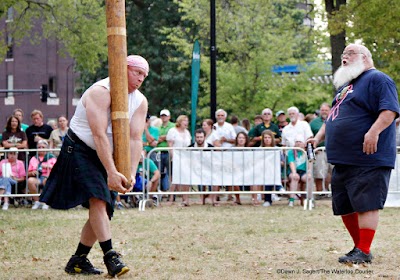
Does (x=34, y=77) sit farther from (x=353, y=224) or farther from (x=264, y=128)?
(x=353, y=224)

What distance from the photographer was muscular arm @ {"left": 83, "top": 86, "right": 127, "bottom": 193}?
6.50 metres

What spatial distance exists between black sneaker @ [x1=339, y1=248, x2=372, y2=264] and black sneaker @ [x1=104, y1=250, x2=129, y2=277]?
2.00 meters

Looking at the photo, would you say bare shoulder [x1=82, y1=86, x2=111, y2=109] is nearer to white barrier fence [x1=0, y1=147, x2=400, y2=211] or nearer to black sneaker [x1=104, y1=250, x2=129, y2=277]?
black sneaker [x1=104, y1=250, x2=129, y2=277]

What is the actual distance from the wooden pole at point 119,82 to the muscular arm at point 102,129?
0.06 metres

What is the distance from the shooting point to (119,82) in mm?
6281

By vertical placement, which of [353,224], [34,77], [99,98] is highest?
[34,77]

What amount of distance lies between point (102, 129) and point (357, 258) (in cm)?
259

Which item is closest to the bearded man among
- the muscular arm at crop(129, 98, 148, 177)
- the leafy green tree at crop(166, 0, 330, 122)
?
the muscular arm at crop(129, 98, 148, 177)

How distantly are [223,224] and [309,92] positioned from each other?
27230mm

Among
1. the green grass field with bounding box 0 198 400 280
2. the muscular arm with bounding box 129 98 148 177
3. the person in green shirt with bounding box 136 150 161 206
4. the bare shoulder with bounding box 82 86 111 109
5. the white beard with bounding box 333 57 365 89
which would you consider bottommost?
the green grass field with bounding box 0 198 400 280

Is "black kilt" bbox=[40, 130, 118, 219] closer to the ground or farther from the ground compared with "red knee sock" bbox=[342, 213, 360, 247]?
farther from the ground

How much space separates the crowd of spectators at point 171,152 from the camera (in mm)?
15234

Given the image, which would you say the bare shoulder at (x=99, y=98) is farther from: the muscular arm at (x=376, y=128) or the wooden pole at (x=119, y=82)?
the muscular arm at (x=376, y=128)

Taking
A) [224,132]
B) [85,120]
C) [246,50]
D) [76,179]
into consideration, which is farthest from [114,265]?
[246,50]
